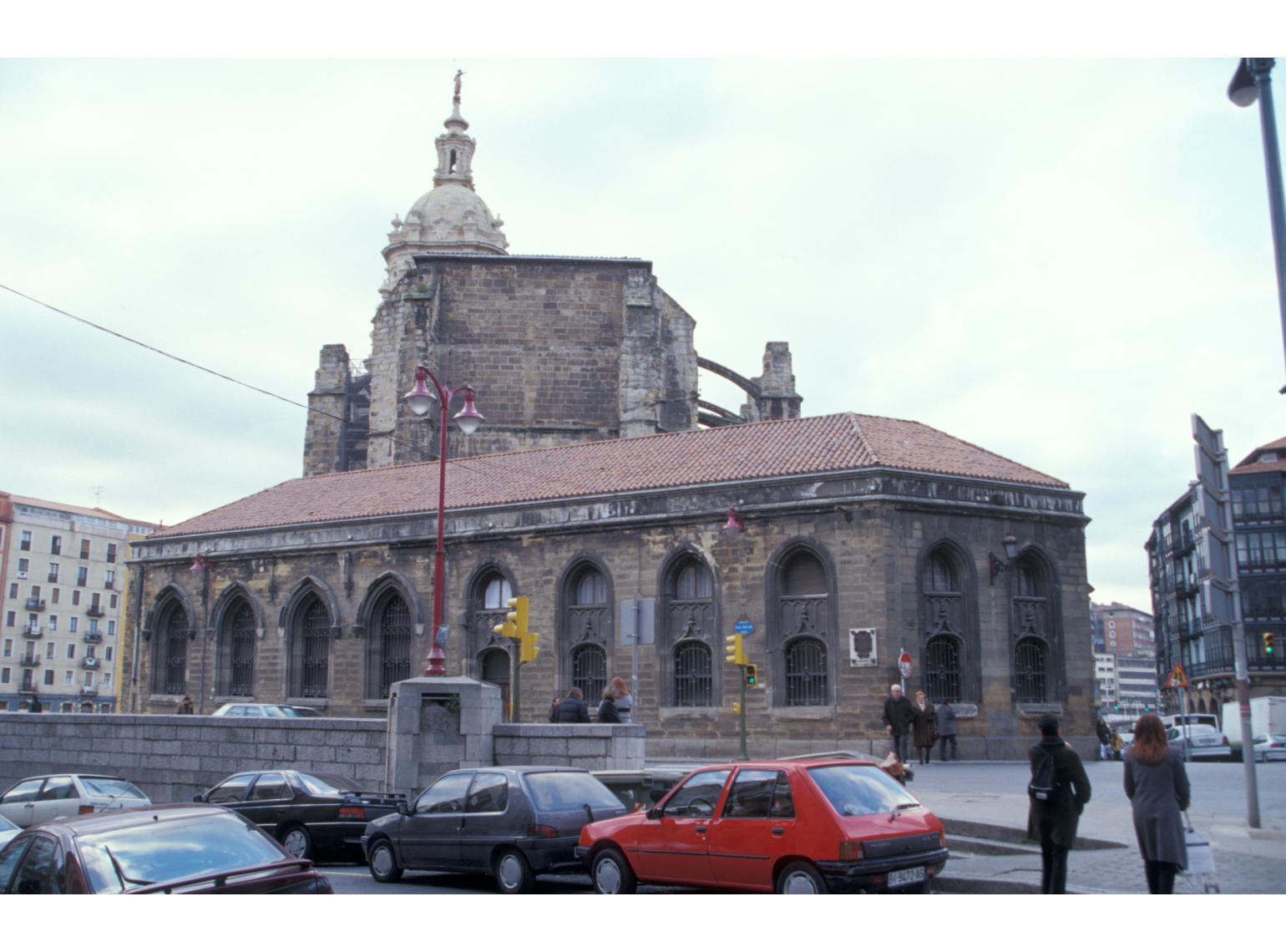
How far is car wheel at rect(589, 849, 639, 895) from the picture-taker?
10.6 meters

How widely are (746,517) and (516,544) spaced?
6368 millimetres

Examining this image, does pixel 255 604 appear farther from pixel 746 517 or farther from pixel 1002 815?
pixel 1002 815

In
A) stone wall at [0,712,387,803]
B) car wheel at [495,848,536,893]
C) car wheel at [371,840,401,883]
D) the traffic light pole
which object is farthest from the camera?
the traffic light pole

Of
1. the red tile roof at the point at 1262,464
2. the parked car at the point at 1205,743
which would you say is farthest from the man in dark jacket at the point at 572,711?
the red tile roof at the point at 1262,464

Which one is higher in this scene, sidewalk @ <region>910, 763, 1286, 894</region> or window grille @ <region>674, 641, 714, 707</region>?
window grille @ <region>674, 641, 714, 707</region>

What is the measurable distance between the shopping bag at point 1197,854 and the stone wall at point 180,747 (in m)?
12.3

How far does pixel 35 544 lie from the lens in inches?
2931

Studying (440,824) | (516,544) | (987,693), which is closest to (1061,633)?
(987,693)

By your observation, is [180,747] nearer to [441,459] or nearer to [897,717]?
[441,459]

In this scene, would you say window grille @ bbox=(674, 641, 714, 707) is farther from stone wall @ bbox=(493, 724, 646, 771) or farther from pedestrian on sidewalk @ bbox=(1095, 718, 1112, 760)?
stone wall @ bbox=(493, 724, 646, 771)

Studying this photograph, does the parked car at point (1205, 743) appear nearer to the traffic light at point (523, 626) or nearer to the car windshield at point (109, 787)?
the traffic light at point (523, 626)

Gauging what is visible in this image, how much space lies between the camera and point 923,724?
888 inches

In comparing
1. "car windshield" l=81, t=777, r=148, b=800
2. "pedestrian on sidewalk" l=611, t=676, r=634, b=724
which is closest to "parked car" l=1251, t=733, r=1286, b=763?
"pedestrian on sidewalk" l=611, t=676, r=634, b=724

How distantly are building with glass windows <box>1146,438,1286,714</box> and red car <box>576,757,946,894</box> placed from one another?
4701 centimetres
